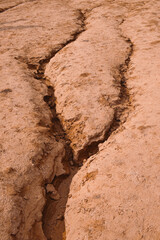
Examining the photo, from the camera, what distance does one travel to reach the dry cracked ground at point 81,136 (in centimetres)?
110

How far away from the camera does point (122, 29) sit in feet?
9.61

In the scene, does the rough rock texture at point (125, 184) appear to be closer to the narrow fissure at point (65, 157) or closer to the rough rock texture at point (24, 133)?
the narrow fissure at point (65, 157)

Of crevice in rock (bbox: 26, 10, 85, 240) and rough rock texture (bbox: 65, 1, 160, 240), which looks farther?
crevice in rock (bbox: 26, 10, 85, 240)

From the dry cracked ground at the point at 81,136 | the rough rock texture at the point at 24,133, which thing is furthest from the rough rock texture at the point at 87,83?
the rough rock texture at the point at 24,133

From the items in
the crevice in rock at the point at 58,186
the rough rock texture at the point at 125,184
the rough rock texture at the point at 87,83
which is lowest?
the crevice in rock at the point at 58,186

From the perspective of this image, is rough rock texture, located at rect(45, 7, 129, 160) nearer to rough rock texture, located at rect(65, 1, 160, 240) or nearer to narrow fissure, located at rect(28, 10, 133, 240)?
narrow fissure, located at rect(28, 10, 133, 240)

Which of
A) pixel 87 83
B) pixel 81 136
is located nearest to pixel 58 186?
pixel 81 136

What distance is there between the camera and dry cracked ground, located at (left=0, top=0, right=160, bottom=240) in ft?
→ 3.61

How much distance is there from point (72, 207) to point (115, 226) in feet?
0.87

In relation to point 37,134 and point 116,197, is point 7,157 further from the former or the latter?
point 116,197

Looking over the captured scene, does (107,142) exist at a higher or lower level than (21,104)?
lower

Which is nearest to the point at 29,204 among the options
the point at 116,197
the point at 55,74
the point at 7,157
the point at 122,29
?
the point at 7,157

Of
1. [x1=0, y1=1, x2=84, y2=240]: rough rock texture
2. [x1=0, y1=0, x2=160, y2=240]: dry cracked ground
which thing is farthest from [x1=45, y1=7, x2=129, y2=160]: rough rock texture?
[x1=0, y1=1, x2=84, y2=240]: rough rock texture

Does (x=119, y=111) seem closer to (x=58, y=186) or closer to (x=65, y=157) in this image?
(x=65, y=157)
